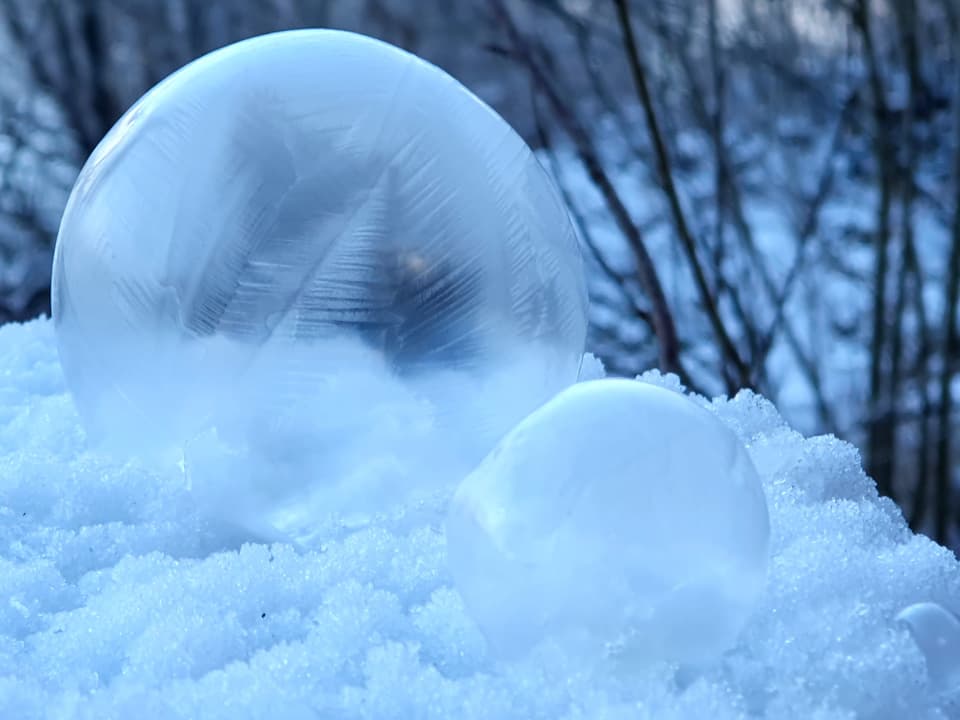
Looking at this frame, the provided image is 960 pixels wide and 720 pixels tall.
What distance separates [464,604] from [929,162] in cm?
317

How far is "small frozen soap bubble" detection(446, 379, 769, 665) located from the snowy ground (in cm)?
2

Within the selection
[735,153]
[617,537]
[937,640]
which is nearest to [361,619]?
[617,537]

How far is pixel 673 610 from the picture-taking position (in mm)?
632

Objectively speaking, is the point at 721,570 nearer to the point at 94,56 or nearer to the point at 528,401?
the point at 528,401

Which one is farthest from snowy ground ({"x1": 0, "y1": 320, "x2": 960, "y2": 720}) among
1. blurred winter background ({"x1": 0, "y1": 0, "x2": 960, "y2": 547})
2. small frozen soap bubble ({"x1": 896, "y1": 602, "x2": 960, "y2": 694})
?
blurred winter background ({"x1": 0, "y1": 0, "x2": 960, "y2": 547})

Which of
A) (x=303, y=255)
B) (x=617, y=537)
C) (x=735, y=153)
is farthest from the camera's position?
(x=735, y=153)

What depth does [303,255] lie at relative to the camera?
0.85 metres

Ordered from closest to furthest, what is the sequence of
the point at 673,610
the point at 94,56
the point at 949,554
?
1. the point at 673,610
2. the point at 949,554
3. the point at 94,56

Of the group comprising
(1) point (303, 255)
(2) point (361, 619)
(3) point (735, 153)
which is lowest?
(3) point (735, 153)

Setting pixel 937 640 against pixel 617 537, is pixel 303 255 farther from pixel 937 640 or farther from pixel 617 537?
pixel 937 640

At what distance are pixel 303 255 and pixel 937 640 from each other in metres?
0.48

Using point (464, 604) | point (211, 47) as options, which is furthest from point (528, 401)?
point (211, 47)

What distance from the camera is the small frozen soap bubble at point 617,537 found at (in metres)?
0.63

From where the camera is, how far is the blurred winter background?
6.76 ft
